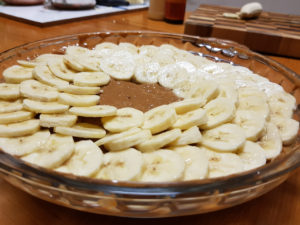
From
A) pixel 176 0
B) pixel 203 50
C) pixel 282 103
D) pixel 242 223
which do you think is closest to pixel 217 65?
pixel 203 50

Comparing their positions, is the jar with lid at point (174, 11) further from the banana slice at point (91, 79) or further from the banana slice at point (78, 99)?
the banana slice at point (78, 99)

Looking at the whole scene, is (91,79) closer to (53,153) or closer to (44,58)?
(44,58)

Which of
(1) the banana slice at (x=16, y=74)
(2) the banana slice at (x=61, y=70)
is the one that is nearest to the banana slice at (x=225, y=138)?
(2) the banana slice at (x=61, y=70)

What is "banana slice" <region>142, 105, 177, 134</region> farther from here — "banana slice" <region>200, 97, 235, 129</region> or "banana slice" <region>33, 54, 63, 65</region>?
"banana slice" <region>33, 54, 63, 65</region>

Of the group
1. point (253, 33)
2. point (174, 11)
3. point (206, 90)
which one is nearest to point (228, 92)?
point (206, 90)

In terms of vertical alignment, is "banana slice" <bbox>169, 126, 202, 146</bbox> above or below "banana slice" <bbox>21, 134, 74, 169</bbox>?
above

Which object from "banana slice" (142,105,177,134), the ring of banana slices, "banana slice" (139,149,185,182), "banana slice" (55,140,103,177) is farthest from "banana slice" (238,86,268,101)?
"banana slice" (55,140,103,177)
